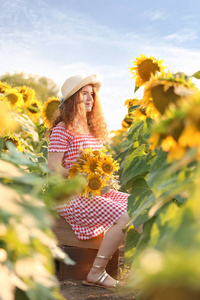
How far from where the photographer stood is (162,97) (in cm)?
78

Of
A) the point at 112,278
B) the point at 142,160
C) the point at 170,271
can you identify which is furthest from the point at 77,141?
the point at 170,271

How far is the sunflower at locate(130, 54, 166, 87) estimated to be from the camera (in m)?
2.39

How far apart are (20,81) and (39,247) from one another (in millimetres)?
20963

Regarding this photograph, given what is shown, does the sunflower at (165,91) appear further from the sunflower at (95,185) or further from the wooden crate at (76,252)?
the wooden crate at (76,252)

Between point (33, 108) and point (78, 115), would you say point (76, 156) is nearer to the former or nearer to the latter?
point (78, 115)

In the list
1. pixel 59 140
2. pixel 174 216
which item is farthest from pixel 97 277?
pixel 174 216

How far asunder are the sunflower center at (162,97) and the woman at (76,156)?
128 centimetres

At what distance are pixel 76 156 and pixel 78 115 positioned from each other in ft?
1.07

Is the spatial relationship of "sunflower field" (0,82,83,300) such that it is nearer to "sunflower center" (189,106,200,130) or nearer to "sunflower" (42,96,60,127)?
"sunflower center" (189,106,200,130)

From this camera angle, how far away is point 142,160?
2.02 m

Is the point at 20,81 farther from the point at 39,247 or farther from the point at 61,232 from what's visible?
the point at 39,247

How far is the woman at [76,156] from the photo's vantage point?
7.53 ft

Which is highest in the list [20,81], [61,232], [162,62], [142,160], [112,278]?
[20,81]

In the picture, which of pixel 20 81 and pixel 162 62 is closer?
pixel 162 62
